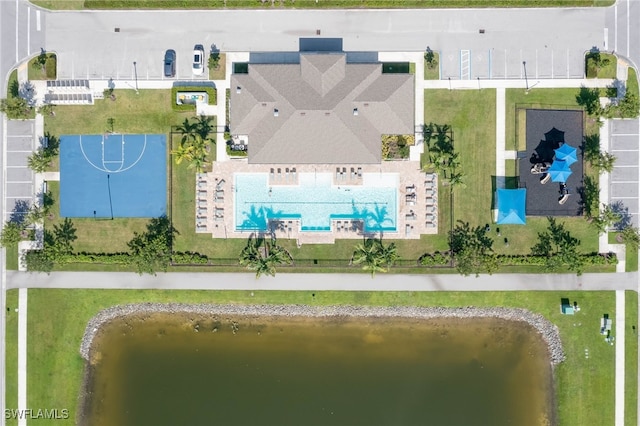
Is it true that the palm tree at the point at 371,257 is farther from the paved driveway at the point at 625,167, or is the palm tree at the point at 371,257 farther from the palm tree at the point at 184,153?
the paved driveway at the point at 625,167

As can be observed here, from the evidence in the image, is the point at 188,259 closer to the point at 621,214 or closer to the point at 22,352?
the point at 22,352

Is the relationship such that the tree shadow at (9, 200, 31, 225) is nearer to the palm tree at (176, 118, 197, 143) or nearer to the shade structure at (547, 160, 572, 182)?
the palm tree at (176, 118, 197, 143)

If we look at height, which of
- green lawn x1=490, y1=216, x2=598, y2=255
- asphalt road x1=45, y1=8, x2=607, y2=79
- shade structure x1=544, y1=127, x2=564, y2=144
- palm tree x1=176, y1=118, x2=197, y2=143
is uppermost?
asphalt road x1=45, y1=8, x2=607, y2=79

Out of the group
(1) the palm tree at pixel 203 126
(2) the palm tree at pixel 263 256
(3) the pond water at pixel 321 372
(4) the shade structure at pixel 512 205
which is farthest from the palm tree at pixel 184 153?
(4) the shade structure at pixel 512 205

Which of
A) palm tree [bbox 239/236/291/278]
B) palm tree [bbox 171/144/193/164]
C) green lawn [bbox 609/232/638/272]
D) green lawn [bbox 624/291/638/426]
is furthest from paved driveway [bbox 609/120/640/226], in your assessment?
palm tree [bbox 171/144/193/164]

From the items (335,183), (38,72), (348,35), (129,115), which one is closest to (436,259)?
(335,183)

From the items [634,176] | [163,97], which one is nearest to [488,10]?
[634,176]
